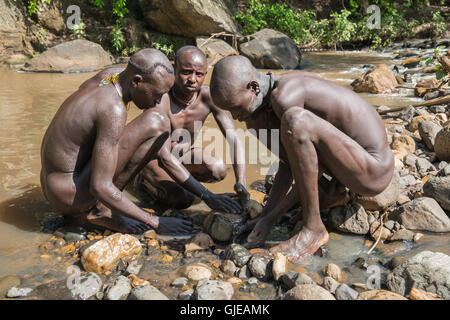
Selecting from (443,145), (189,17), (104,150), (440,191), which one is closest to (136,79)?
(104,150)

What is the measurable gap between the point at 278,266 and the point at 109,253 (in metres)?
1.00

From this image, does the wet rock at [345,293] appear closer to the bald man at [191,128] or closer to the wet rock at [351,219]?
the wet rock at [351,219]

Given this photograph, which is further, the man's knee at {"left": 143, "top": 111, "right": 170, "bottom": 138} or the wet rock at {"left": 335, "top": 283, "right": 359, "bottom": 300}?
the man's knee at {"left": 143, "top": 111, "right": 170, "bottom": 138}

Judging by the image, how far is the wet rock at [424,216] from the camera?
2.67 metres

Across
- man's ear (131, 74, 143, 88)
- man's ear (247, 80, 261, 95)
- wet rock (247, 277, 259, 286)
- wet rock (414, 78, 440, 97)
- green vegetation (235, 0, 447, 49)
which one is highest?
green vegetation (235, 0, 447, 49)

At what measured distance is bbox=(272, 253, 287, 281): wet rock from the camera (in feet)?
7.16

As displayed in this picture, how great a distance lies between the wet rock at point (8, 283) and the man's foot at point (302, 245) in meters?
1.48

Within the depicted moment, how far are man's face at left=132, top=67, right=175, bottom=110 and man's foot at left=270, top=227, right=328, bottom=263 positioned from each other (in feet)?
4.06

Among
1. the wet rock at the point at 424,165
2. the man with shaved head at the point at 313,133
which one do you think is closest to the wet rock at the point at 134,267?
the man with shaved head at the point at 313,133

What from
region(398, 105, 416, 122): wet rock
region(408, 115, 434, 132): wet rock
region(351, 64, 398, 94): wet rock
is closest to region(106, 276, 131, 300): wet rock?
region(408, 115, 434, 132): wet rock

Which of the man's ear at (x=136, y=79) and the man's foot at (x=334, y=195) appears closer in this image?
the man's ear at (x=136, y=79)

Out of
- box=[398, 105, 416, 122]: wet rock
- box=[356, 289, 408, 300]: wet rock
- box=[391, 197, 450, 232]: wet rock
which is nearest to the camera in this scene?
box=[356, 289, 408, 300]: wet rock

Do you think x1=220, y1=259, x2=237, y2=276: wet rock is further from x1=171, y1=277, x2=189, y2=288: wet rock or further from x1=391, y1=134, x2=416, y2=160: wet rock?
x1=391, y1=134, x2=416, y2=160: wet rock

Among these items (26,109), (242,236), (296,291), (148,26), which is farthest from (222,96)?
(148,26)
